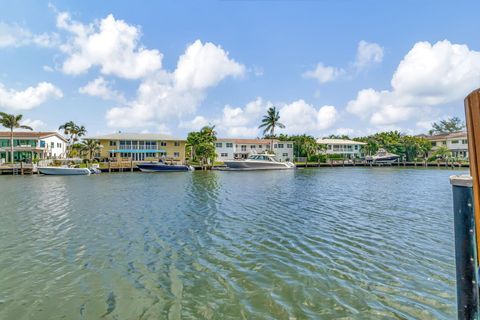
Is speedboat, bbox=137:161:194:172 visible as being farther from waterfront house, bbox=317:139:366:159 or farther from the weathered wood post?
the weathered wood post

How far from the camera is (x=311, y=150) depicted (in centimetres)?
7469

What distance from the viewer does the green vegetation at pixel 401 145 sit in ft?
252

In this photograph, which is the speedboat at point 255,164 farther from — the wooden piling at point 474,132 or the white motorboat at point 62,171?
the wooden piling at point 474,132

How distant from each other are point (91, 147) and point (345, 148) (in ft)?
209

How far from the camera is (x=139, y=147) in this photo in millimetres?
61406

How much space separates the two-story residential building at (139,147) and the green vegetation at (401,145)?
51747mm

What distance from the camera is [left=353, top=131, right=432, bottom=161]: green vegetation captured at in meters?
76.9

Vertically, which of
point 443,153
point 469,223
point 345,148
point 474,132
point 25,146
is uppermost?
point 25,146

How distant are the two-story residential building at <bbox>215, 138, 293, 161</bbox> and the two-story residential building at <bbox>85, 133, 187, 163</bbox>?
11.5 metres

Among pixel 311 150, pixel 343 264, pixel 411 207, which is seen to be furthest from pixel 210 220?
pixel 311 150

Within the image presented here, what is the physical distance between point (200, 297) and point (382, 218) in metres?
10.7

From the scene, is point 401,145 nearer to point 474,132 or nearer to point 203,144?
point 203,144

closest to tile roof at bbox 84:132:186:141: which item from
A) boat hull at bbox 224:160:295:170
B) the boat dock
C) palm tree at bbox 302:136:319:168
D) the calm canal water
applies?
the boat dock

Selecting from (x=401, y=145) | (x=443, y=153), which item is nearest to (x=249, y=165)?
(x=401, y=145)
